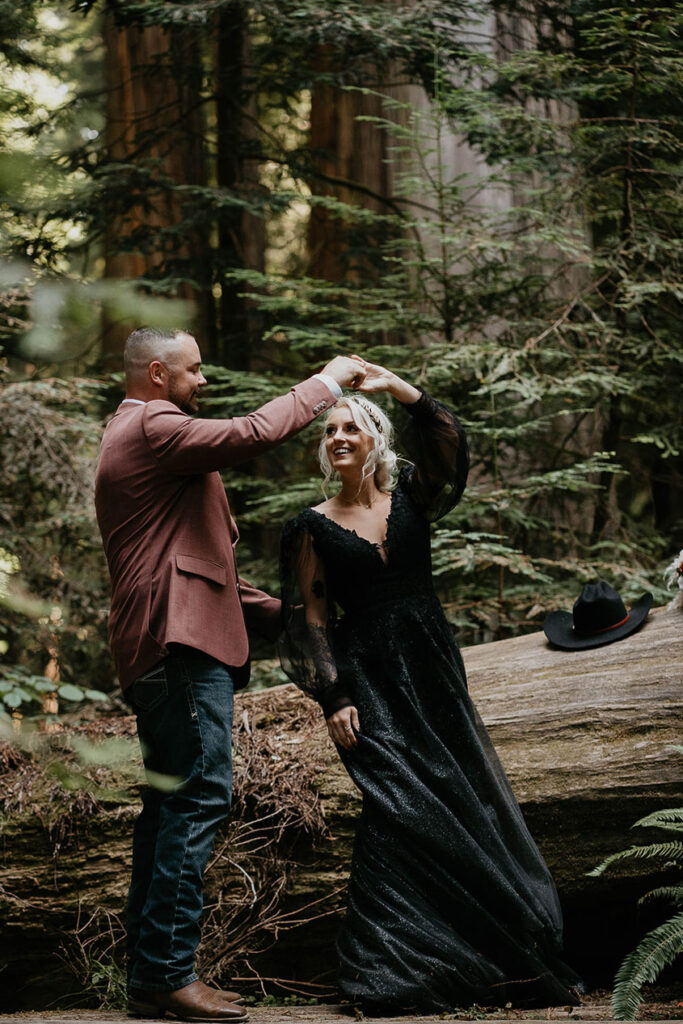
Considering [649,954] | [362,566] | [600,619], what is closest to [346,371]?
[362,566]

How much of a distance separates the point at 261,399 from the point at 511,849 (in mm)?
3816

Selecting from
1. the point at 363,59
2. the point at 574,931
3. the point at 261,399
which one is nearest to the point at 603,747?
the point at 574,931

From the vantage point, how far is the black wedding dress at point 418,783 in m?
3.50

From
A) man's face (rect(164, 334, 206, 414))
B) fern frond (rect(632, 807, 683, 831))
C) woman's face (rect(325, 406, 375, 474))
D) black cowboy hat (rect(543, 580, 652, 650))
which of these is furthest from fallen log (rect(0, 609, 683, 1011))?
man's face (rect(164, 334, 206, 414))

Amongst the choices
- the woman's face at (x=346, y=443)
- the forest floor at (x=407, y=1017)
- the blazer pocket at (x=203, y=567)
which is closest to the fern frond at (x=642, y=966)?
the forest floor at (x=407, y=1017)

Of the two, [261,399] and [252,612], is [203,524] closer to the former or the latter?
[252,612]

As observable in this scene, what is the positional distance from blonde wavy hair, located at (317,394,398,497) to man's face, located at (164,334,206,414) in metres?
0.67

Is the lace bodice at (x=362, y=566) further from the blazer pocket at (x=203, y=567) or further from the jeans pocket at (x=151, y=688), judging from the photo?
the jeans pocket at (x=151, y=688)

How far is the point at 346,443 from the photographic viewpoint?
12.6 feet

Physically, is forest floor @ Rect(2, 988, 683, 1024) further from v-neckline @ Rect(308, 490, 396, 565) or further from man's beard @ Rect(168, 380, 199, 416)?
man's beard @ Rect(168, 380, 199, 416)

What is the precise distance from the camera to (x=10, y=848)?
423 cm

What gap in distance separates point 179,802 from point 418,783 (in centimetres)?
102

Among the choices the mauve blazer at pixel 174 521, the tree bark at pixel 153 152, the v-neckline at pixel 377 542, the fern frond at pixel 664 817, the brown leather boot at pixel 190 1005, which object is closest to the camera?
the brown leather boot at pixel 190 1005

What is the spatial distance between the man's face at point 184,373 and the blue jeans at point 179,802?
97cm
